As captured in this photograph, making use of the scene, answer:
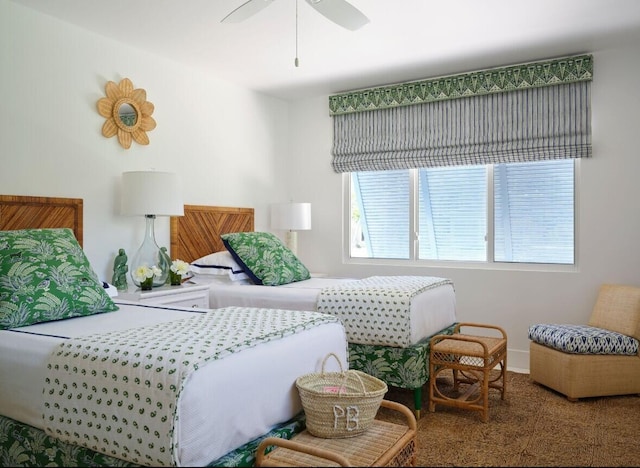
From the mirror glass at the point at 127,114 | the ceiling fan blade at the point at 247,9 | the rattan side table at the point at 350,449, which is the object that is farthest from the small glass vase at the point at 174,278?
the rattan side table at the point at 350,449

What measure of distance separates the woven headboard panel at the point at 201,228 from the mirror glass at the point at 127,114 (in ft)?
2.60

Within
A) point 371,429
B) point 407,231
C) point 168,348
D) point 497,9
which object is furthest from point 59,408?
point 407,231

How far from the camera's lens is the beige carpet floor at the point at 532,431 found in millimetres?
2500

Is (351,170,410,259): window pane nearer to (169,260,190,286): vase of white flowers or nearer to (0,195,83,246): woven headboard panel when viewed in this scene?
(169,260,190,286): vase of white flowers

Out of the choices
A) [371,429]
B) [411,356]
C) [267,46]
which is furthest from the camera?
[267,46]

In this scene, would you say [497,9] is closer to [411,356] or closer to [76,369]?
[411,356]

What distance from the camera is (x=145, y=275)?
3.42 metres

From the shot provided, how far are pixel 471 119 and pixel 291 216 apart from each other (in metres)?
1.78

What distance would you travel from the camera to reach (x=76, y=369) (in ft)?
5.72

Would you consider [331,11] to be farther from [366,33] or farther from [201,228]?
[201,228]

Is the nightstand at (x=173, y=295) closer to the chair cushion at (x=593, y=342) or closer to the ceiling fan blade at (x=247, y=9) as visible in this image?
the ceiling fan blade at (x=247, y=9)

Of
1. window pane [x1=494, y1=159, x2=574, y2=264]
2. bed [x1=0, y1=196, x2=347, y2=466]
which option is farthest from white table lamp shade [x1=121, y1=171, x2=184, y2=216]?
window pane [x1=494, y1=159, x2=574, y2=264]

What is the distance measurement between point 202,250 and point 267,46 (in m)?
1.72

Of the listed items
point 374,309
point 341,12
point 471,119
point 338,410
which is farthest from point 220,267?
point 471,119
